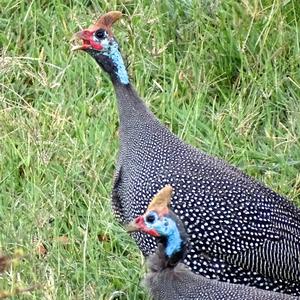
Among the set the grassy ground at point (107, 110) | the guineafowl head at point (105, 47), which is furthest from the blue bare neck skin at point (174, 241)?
the guineafowl head at point (105, 47)

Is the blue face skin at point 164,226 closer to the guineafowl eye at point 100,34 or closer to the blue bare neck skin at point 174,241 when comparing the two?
the blue bare neck skin at point 174,241

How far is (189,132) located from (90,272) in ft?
3.16

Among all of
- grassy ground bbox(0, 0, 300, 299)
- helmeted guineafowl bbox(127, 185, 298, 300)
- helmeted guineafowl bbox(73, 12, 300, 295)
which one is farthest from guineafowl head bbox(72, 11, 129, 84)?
helmeted guineafowl bbox(127, 185, 298, 300)

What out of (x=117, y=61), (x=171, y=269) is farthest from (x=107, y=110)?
(x=171, y=269)

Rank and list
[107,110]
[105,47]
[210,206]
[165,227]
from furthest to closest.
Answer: [107,110] → [105,47] → [210,206] → [165,227]

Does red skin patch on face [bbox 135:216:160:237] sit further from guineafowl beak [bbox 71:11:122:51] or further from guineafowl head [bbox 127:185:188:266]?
guineafowl beak [bbox 71:11:122:51]

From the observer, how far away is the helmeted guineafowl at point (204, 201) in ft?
13.8

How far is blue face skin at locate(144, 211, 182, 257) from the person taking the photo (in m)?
3.63

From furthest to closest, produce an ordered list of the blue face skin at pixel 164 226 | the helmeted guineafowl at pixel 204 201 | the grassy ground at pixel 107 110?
the grassy ground at pixel 107 110 → the helmeted guineafowl at pixel 204 201 → the blue face skin at pixel 164 226

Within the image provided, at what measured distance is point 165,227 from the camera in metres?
3.63

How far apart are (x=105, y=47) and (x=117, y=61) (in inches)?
2.6

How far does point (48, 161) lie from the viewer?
16.2ft

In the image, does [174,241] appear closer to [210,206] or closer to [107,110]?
[210,206]

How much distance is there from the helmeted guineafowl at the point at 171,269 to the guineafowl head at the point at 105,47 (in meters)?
0.95
